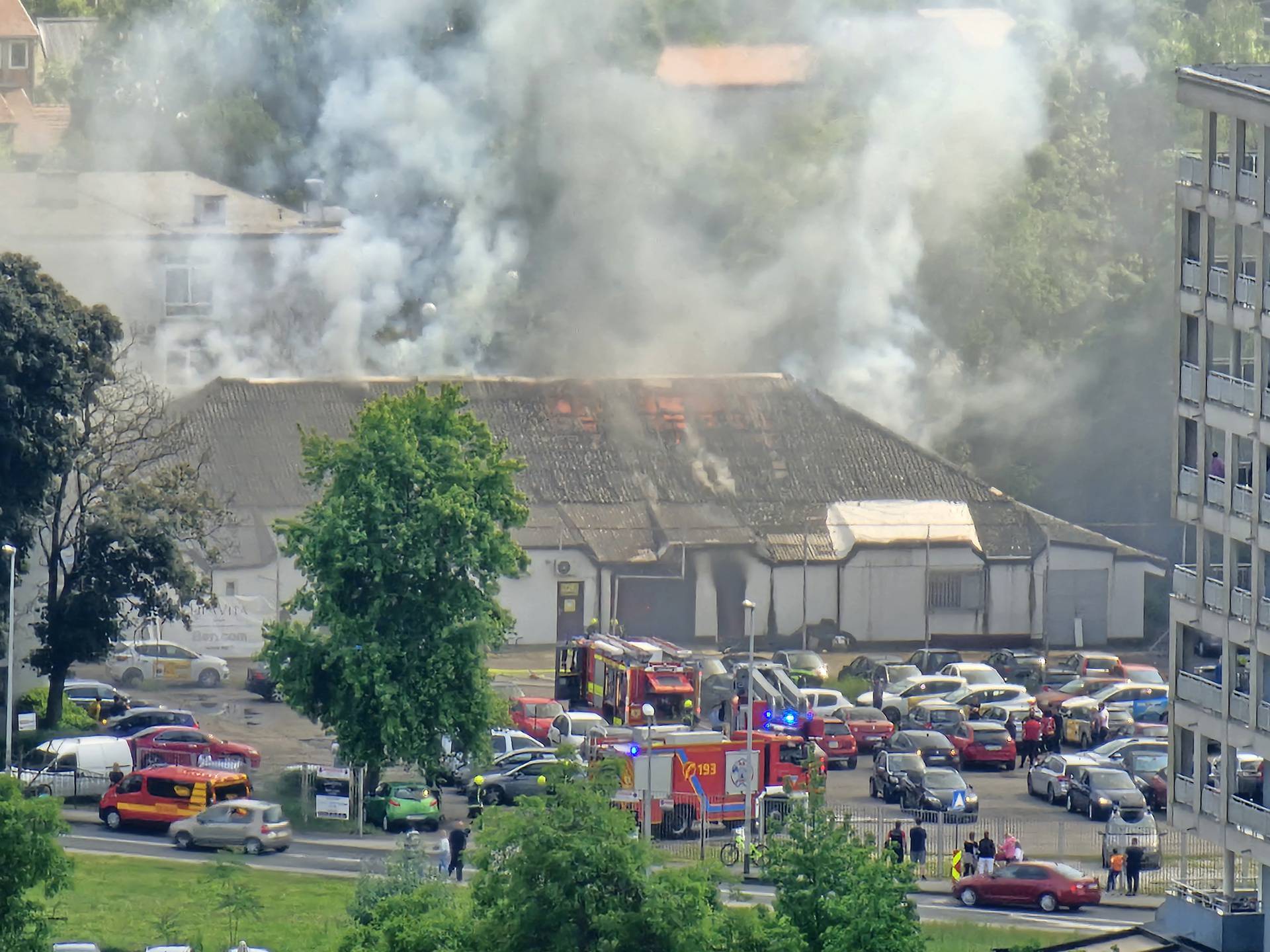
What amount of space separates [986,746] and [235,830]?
18.8 metres

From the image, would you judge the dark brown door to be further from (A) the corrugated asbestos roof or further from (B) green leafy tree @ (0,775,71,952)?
(B) green leafy tree @ (0,775,71,952)

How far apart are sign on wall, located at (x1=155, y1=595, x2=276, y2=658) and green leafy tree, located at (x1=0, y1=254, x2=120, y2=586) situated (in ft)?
36.3

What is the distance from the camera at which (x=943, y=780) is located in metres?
57.2

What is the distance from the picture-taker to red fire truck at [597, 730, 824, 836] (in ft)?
178

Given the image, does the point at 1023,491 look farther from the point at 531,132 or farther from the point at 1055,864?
the point at 1055,864

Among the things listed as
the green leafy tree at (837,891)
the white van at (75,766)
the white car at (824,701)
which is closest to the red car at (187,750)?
the white van at (75,766)

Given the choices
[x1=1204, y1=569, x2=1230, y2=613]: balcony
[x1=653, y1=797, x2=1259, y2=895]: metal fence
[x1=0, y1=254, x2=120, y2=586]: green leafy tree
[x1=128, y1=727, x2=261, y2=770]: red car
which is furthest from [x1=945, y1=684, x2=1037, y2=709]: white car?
[x1=0, y1=254, x2=120, y2=586]: green leafy tree

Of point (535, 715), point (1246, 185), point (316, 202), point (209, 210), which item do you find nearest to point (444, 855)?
point (535, 715)

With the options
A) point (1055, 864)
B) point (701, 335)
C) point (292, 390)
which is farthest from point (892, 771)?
point (701, 335)

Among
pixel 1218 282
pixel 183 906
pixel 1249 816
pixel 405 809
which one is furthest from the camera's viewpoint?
pixel 405 809

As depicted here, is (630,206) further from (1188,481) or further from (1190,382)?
(1188,481)

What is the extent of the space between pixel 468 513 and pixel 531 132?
154 ft

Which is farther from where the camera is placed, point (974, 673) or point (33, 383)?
point (974, 673)

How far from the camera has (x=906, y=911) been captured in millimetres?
37031
